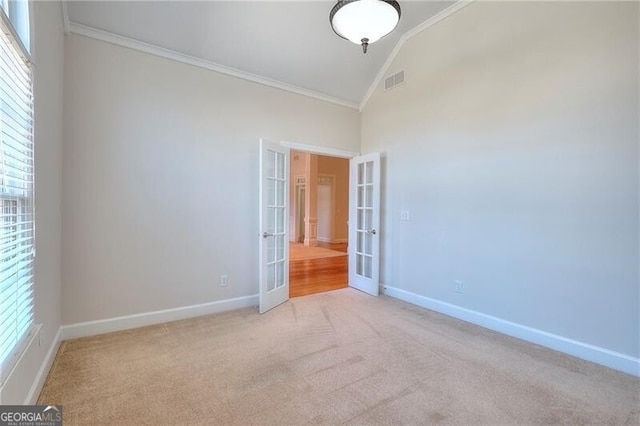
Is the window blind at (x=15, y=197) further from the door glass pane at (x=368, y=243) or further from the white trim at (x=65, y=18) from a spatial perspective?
the door glass pane at (x=368, y=243)

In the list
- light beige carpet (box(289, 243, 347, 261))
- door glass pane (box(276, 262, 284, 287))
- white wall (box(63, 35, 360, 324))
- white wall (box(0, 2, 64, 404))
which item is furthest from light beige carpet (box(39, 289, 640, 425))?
light beige carpet (box(289, 243, 347, 261))

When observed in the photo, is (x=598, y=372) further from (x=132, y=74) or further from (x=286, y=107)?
(x=132, y=74)

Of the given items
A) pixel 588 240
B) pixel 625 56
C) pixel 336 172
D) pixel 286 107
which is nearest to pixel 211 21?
pixel 286 107

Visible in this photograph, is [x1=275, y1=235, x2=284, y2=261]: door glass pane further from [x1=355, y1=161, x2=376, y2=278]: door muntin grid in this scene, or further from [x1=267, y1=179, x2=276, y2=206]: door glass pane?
[x1=355, y1=161, x2=376, y2=278]: door muntin grid

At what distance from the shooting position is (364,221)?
4.60 metres

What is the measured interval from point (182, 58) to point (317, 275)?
393 centimetres

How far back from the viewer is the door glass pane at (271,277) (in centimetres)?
373

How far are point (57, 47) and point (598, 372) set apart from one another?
5.05 metres

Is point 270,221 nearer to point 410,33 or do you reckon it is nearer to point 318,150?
point 318,150

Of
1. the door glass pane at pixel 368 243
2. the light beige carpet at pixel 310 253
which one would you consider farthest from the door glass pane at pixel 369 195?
the light beige carpet at pixel 310 253

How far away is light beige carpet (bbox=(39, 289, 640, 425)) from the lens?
1.83m

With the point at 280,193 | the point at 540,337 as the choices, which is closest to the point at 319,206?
the point at 280,193

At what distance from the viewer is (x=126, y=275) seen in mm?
3062

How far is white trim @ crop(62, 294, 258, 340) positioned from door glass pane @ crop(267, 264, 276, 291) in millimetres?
259
